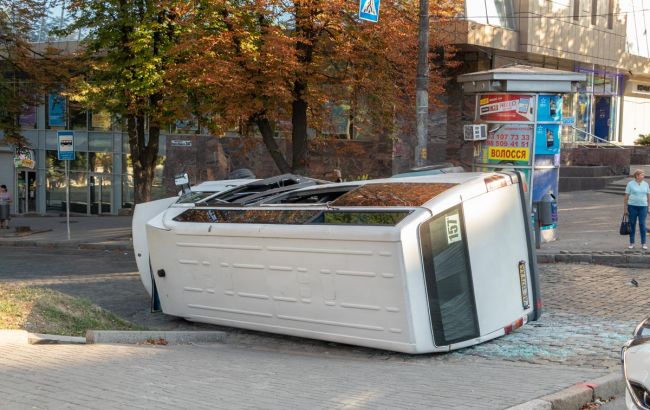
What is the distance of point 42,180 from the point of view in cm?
4347

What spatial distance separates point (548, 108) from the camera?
17.0 m

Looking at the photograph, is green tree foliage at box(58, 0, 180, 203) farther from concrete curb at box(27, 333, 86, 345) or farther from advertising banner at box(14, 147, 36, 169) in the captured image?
advertising banner at box(14, 147, 36, 169)

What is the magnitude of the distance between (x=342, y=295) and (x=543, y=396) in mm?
2868

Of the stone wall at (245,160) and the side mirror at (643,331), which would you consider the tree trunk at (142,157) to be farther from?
the side mirror at (643,331)

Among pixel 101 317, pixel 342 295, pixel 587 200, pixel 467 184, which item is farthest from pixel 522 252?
pixel 587 200

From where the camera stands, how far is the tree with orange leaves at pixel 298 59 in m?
19.0

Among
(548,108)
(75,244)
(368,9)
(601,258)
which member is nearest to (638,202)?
(601,258)

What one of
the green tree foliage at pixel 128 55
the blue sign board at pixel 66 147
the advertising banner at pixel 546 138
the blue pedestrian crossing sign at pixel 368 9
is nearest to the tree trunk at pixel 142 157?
the green tree foliage at pixel 128 55

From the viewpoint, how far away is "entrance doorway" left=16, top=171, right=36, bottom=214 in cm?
4369

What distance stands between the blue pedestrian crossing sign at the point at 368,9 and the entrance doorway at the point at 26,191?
3162cm

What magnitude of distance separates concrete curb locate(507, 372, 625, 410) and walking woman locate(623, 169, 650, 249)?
934 cm

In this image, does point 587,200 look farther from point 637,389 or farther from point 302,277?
point 637,389

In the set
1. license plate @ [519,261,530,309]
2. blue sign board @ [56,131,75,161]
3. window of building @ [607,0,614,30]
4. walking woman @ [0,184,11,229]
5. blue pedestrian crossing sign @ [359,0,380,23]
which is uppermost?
window of building @ [607,0,614,30]

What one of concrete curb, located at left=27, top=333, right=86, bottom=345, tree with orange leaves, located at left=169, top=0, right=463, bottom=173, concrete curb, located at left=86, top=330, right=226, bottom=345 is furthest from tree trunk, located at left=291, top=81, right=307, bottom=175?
concrete curb, located at left=27, top=333, right=86, bottom=345
